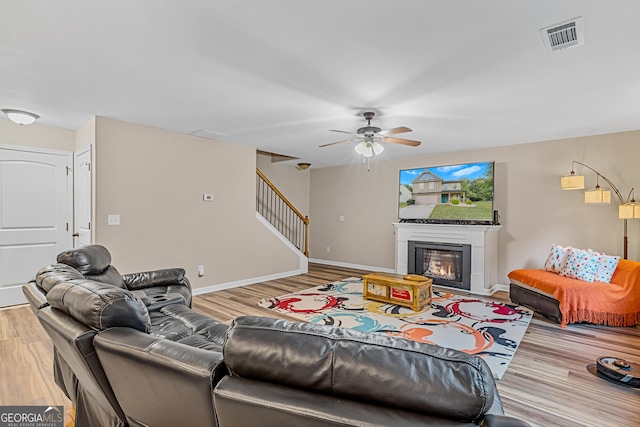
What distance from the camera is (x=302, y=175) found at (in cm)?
809

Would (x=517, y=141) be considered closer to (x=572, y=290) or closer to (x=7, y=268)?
(x=572, y=290)

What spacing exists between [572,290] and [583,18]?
291 cm

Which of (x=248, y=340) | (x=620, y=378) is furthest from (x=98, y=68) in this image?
(x=620, y=378)

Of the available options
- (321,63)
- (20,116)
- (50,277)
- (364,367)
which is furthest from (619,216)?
(20,116)

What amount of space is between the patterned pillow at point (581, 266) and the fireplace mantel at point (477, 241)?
121 cm

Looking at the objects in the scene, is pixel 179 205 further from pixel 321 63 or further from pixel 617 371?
pixel 617 371

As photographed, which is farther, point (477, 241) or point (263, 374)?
point (477, 241)

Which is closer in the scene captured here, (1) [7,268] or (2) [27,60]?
(2) [27,60]

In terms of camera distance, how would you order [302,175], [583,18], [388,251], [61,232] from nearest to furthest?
1. [583,18]
2. [61,232]
3. [388,251]
4. [302,175]

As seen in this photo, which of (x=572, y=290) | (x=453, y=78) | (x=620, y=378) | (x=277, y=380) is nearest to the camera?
(x=277, y=380)

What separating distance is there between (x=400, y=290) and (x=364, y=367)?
3510mm

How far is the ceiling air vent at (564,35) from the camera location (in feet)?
6.47

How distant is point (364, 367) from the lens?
2.71ft

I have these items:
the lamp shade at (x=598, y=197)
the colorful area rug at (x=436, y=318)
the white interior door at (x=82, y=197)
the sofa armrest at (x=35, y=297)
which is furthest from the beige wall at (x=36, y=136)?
the lamp shade at (x=598, y=197)
